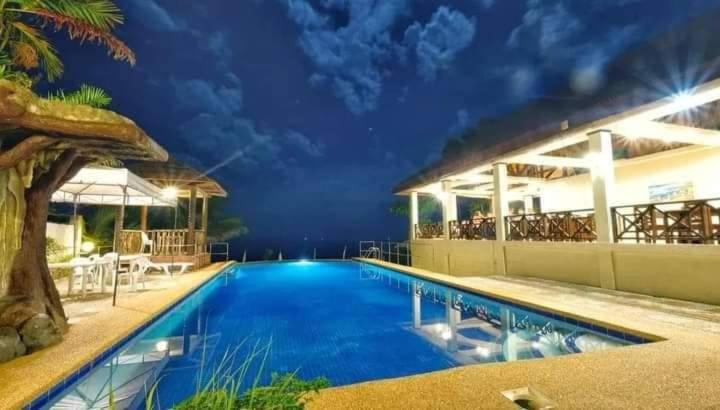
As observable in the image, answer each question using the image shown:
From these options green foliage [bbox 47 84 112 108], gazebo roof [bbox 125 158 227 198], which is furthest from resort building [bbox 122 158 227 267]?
green foliage [bbox 47 84 112 108]

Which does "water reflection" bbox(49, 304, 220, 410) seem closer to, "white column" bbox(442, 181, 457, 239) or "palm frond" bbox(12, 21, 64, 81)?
"palm frond" bbox(12, 21, 64, 81)

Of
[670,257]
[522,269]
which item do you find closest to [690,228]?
[670,257]

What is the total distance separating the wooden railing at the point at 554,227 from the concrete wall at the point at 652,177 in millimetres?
929

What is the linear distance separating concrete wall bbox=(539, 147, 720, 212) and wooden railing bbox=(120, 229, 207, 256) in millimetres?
14610

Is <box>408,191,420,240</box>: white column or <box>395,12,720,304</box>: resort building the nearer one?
<box>395,12,720,304</box>: resort building

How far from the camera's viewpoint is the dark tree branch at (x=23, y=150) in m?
3.70

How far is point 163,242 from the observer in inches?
514

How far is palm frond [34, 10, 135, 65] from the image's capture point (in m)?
4.30

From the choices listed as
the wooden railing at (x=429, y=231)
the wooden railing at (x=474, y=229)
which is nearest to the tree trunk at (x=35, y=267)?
the wooden railing at (x=474, y=229)

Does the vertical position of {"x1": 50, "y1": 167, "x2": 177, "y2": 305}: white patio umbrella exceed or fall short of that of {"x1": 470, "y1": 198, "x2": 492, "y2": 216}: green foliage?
it falls short

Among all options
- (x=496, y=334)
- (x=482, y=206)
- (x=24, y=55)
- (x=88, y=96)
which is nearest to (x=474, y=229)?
(x=496, y=334)

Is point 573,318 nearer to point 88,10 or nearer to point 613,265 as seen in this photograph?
point 613,265

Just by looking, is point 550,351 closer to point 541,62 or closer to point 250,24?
point 541,62

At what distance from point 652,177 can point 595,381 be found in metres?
10.5
